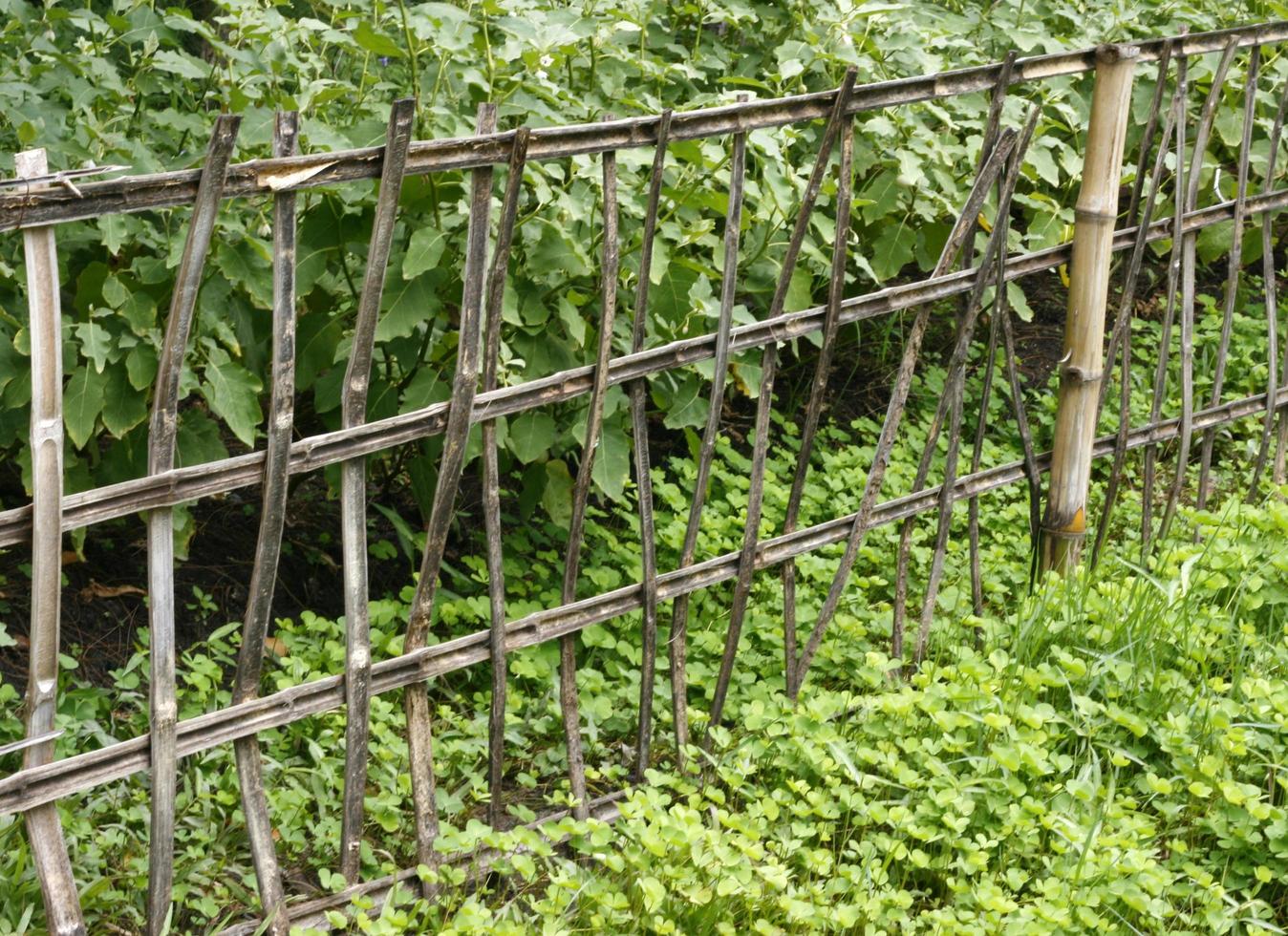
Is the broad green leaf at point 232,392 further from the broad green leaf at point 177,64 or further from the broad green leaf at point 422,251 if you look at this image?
the broad green leaf at point 177,64

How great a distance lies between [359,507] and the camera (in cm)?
255

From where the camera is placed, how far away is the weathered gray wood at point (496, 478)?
101 inches

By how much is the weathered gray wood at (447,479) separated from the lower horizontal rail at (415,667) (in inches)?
3.0

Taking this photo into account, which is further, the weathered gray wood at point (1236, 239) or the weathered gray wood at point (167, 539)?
the weathered gray wood at point (1236, 239)

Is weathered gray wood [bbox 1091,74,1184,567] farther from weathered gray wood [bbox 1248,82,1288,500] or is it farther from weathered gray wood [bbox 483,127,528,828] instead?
weathered gray wood [bbox 483,127,528,828]

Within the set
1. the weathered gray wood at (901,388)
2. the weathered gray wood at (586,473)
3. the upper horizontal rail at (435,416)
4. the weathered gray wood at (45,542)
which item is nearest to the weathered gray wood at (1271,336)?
the upper horizontal rail at (435,416)

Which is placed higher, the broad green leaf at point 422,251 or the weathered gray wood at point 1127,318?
the broad green leaf at point 422,251

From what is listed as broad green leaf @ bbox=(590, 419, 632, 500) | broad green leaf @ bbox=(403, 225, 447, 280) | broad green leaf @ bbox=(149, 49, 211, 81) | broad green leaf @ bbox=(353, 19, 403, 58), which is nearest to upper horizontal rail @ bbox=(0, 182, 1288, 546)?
broad green leaf @ bbox=(403, 225, 447, 280)

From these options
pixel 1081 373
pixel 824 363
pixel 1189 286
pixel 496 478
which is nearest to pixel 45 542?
pixel 496 478

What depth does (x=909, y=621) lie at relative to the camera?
380 centimetres

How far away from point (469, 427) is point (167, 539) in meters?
0.57

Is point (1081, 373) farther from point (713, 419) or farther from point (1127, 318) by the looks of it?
point (713, 419)

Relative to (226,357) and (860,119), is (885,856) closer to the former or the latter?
(226,357)

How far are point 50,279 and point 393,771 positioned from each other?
1361mm
